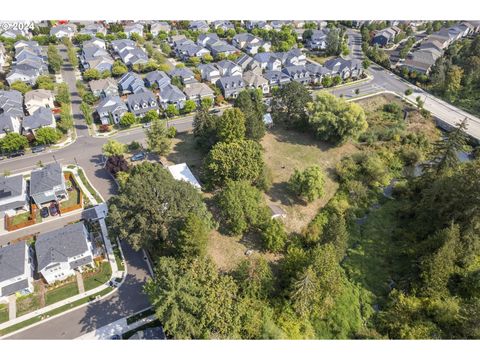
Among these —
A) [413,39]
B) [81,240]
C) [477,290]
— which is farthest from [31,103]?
[413,39]

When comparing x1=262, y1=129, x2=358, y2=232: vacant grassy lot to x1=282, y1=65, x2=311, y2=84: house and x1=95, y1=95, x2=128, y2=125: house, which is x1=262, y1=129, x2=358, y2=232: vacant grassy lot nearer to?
x1=282, y1=65, x2=311, y2=84: house

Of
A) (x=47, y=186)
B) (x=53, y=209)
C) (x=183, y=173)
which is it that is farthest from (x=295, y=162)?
(x=47, y=186)

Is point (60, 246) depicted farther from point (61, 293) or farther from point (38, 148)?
point (38, 148)

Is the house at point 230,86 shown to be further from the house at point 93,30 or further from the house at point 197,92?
the house at point 93,30

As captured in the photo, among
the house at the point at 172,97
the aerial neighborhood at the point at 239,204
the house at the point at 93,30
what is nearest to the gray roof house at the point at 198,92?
the aerial neighborhood at the point at 239,204

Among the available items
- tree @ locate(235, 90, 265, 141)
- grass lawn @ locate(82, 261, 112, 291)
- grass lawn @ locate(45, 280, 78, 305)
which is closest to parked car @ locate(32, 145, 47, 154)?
grass lawn @ locate(82, 261, 112, 291)

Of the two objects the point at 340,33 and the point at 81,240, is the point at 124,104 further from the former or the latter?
the point at 340,33
